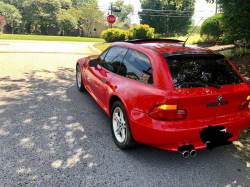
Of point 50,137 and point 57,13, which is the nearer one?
point 50,137

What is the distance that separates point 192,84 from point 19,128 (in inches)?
116

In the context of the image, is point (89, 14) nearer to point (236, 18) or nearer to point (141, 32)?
point (141, 32)

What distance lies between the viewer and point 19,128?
350 cm

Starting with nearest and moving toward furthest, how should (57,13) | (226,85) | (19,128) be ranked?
(226,85) < (19,128) < (57,13)

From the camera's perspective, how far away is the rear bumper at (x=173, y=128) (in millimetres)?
2391

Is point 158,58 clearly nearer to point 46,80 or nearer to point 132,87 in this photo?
point 132,87

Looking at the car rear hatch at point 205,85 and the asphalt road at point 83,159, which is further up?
the car rear hatch at point 205,85

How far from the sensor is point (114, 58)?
3.74 metres

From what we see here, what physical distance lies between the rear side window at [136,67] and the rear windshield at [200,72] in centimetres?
31

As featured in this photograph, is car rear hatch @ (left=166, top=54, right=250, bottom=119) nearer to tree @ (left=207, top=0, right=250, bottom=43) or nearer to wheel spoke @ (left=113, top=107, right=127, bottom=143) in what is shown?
wheel spoke @ (left=113, top=107, right=127, bottom=143)

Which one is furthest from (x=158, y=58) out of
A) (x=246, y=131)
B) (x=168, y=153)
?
(x=246, y=131)

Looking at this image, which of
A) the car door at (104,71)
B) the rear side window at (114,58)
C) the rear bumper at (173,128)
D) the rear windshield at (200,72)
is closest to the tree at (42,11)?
the car door at (104,71)

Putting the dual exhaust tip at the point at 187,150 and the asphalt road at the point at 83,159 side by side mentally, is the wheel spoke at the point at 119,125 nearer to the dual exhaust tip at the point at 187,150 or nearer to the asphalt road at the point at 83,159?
the asphalt road at the point at 83,159

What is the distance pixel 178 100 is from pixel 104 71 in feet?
6.07
